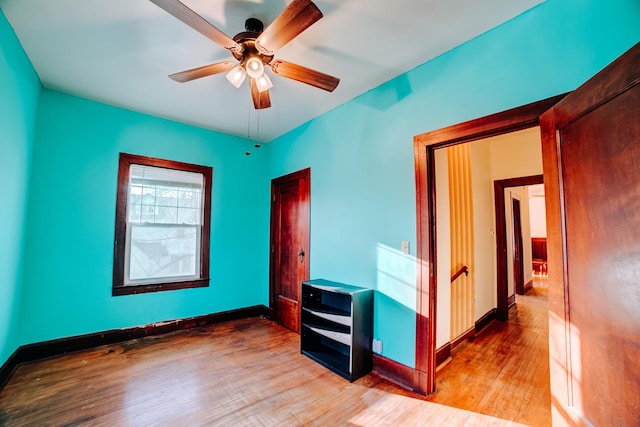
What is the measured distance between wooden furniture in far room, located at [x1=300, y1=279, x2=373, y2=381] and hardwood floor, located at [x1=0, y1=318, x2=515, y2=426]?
0.39 ft

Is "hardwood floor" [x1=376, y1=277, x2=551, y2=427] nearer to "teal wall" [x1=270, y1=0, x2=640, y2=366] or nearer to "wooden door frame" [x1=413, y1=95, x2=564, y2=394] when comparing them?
"wooden door frame" [x1=413, y1=95, x2=564, y2=394]

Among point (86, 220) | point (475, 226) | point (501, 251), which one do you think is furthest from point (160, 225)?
point (501, 251)

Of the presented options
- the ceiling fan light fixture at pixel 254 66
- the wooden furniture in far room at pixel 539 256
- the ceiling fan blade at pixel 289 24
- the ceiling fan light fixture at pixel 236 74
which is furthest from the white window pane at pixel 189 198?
the wooden furniture in far room at pixel 539 256

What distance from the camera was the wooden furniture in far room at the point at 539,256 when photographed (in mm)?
8172

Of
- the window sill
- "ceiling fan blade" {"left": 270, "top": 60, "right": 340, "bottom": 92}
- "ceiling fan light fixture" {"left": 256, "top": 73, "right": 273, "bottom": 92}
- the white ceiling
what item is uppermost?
the white ceiling

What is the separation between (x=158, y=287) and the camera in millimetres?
3480

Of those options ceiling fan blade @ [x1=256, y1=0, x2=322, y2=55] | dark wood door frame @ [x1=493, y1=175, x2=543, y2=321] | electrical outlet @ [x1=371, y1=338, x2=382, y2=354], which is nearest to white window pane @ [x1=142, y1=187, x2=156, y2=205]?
ceiling fan blade @ [x1=256, y1=0, x2=322, y2=55]

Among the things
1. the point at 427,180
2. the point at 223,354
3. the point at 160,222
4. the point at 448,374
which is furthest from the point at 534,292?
the point at 160,222

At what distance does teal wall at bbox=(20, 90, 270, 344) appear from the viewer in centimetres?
282

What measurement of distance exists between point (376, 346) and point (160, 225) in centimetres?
312

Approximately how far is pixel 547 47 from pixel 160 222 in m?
4.27

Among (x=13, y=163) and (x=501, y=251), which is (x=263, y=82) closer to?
(x=13, y=163)

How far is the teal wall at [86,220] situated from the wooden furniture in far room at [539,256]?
9.36m

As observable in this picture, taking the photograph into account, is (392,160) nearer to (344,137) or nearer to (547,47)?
(344,137)
